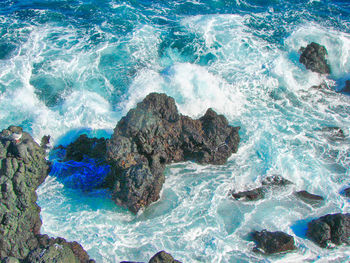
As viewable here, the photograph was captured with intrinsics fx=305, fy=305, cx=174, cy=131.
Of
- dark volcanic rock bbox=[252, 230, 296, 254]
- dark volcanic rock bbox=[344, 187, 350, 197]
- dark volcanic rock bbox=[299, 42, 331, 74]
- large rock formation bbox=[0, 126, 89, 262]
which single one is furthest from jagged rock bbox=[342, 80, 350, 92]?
large rock formation bbox=[0, 126, 89, 262]

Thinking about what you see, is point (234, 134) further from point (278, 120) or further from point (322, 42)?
point (322, 42)

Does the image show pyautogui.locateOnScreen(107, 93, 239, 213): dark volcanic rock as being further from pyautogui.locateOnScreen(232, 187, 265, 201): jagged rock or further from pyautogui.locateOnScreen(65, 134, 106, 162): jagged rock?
pyautogui.locateOnScreen(232, 187, 265, 201): jagged rock

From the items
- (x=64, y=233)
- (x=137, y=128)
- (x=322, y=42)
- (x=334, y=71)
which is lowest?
(x=64, y=233)

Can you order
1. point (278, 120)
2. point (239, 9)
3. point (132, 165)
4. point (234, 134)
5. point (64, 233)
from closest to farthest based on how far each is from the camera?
point (64, 233) → point (132, 165) → point (234, 134) → point (278, 120) → point (239, 9)

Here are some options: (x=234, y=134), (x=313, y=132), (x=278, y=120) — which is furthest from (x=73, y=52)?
(x=313, y=132)

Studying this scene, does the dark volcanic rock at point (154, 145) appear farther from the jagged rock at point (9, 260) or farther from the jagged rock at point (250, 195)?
the jagged rock at point (9, 260)

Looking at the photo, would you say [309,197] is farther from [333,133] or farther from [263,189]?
Result: [333,133]

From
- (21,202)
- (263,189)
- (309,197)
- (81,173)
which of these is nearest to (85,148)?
(81,173)

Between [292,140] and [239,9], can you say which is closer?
[292,140]
